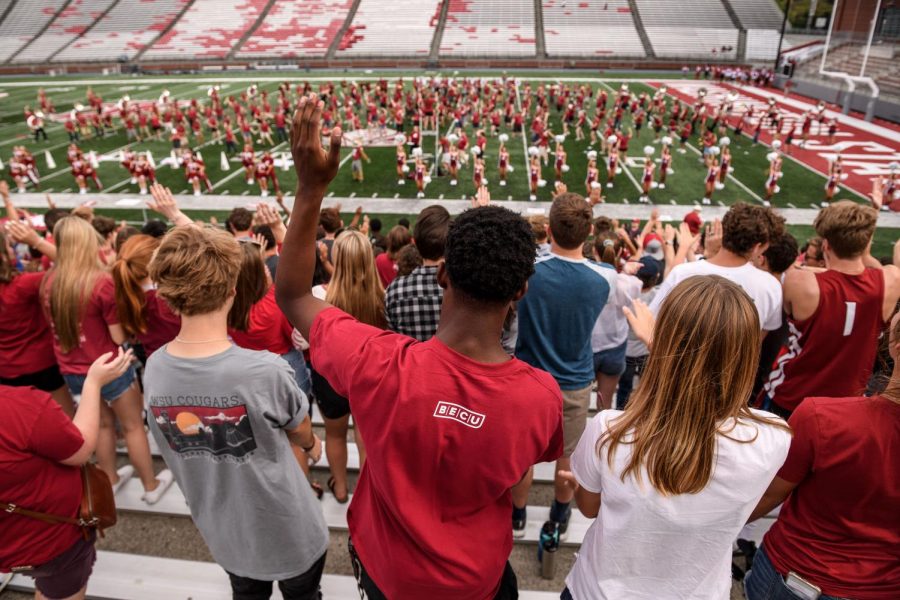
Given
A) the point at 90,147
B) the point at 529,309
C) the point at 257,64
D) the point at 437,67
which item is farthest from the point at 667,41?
the point at 529,309

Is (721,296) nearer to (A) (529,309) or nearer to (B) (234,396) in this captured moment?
(A) (529,309)

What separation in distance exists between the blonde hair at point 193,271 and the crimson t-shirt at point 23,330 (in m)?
2.07

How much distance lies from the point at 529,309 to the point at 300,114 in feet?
6.08

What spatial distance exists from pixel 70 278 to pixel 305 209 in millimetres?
2717

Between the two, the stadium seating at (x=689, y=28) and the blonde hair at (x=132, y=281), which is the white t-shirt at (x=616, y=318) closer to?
the blonde hair at (x=132, y=281)

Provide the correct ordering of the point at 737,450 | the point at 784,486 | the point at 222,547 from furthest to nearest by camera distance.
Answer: the point at 222,547 < the point at 784,486 < the point at 737,450

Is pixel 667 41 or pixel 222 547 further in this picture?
pixel 667 41

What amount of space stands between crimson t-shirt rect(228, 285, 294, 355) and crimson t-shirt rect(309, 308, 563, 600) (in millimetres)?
1916

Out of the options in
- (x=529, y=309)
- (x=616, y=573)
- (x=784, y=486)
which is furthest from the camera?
(x=529, y=309)

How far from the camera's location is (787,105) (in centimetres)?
2716

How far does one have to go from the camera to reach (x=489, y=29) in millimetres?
A: 48656

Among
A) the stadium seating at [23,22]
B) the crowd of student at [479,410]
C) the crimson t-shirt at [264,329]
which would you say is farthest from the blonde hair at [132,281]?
the stadium seating at [23,22]

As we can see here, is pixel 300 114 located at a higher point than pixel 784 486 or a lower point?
higher

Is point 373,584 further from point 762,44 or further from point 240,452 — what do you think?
point 762,44
